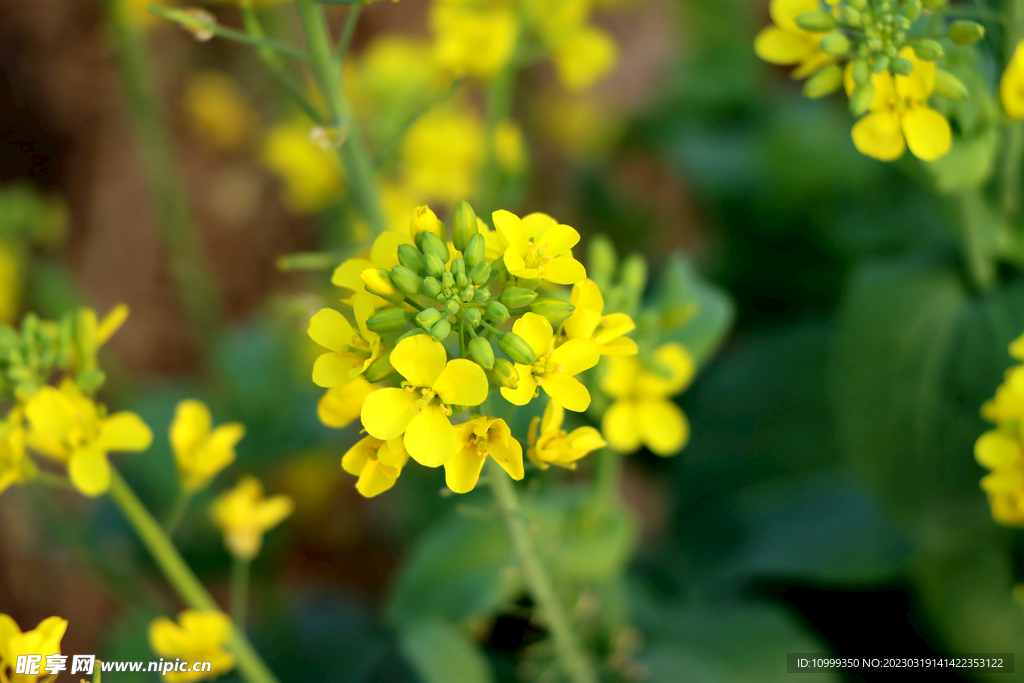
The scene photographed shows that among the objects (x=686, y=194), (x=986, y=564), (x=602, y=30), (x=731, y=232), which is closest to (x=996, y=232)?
(x=986, y=564)

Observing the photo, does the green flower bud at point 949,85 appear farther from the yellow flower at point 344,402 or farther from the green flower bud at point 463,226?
the yellow flower at point 344,402

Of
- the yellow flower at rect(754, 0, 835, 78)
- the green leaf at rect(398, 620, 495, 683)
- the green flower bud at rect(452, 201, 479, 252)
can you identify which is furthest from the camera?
the green leaf at rect(398, 620, 495, 683)

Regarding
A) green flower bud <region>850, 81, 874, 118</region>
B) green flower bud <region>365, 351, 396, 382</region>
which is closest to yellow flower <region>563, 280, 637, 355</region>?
green flower bud <region>365, 351, 396, 382</region>

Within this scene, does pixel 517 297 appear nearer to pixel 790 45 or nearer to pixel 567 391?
pixel 567 391

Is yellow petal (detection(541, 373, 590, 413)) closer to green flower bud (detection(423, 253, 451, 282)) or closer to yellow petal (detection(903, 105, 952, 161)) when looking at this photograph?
green flower bud (detection(423, 253, 451, 282))

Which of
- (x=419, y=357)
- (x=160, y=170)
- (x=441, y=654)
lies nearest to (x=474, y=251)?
(x=419, y=357)

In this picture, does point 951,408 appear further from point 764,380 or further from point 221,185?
point 221,185
